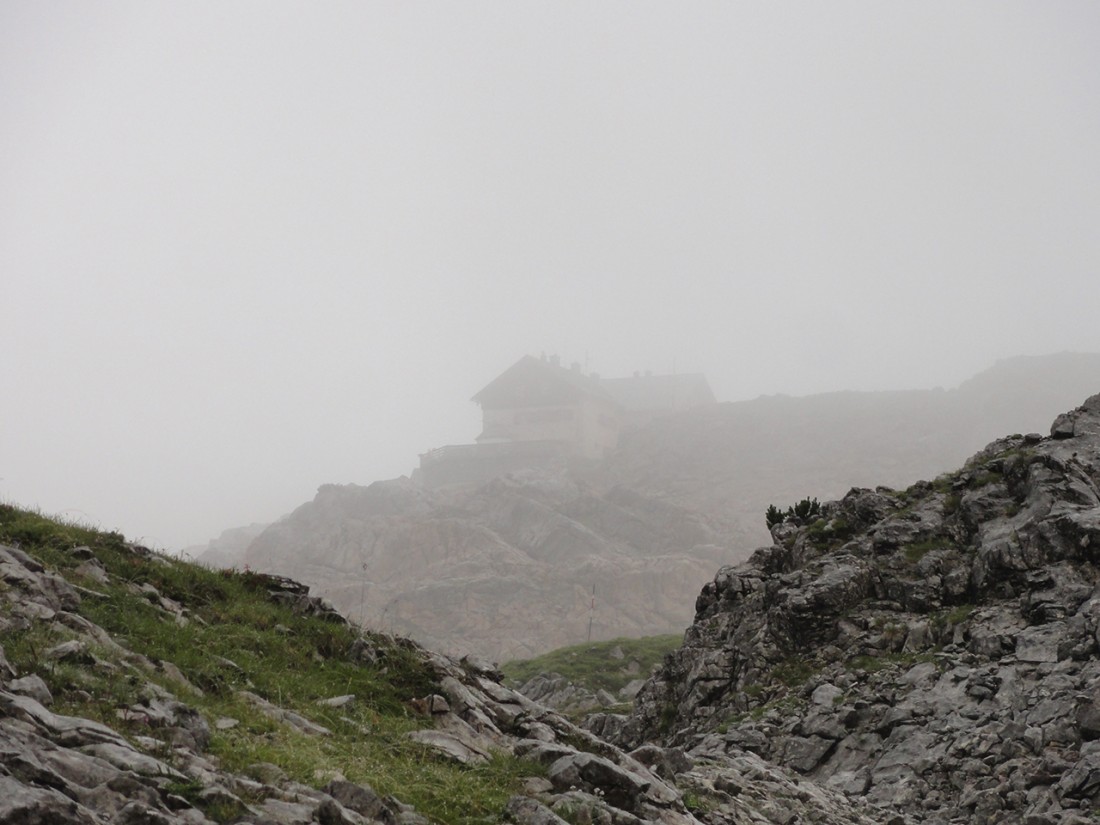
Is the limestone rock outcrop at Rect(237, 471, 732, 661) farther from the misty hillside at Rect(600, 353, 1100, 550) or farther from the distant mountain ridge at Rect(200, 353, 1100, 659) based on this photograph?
the misty hillside at Rect(600, 353, 1100, 550)

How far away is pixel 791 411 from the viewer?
6644 inches

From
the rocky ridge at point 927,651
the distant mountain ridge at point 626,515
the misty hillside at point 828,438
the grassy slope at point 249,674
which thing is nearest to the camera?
the grassy slope at point 249,674

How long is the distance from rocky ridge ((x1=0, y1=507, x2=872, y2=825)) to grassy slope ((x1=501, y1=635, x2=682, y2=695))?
29348mm

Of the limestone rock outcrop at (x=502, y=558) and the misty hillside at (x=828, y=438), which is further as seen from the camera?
the misty hillside at (x=828, y=438)

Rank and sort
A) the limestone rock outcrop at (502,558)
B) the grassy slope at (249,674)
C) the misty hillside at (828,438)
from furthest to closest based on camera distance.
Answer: the misty hillside at (828,438), the limestone rock outcrop at (502,558), the grassy slope at (249,674)

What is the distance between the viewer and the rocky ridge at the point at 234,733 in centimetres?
676

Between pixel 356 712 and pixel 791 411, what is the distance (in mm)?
167575

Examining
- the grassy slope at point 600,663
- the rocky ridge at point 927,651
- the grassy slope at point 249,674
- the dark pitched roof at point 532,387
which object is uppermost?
the dark pitched roof at point 532,387

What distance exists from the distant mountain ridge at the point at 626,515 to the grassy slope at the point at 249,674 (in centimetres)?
4405

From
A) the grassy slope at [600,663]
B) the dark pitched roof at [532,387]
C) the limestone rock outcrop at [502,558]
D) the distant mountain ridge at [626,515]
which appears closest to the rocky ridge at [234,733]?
the grassy slope at [600,663]

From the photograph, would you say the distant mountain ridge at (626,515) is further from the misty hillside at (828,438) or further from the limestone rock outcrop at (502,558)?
the misty hillside at (828,438)

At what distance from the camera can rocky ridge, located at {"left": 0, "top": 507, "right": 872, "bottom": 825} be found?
676cm

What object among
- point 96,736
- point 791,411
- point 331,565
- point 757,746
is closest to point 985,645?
point 757,746

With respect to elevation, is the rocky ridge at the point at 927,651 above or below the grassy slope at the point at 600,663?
above
